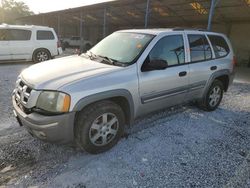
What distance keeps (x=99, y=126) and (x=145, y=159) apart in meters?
0.80

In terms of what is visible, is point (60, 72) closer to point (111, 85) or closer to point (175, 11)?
point (111, 85)

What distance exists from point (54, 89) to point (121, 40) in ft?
5.82

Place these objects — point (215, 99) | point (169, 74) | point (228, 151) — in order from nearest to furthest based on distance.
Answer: point (228, 151)
point (169, 74)
point (215, 99)

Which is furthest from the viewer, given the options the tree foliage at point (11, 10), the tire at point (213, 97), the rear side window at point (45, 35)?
the tree foliage at point (11, 10)

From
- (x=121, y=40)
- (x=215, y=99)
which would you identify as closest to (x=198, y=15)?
(x=215, y=99)

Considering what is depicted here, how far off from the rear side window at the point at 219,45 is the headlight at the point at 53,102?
354 cm

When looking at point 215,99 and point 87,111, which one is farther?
point 215,99

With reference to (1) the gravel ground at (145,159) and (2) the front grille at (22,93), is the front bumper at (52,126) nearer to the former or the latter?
(2) the front grille at (22,93)

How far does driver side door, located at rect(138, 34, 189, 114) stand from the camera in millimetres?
3506

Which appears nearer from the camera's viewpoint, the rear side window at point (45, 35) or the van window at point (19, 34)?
the van window at point (19, 34)

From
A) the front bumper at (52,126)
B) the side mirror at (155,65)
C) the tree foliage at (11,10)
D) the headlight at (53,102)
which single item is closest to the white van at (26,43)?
the front bumper at (52,126)

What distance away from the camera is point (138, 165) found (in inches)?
119

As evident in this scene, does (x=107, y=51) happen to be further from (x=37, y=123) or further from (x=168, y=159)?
(x=168, y=159)

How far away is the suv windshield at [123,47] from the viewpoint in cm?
352
